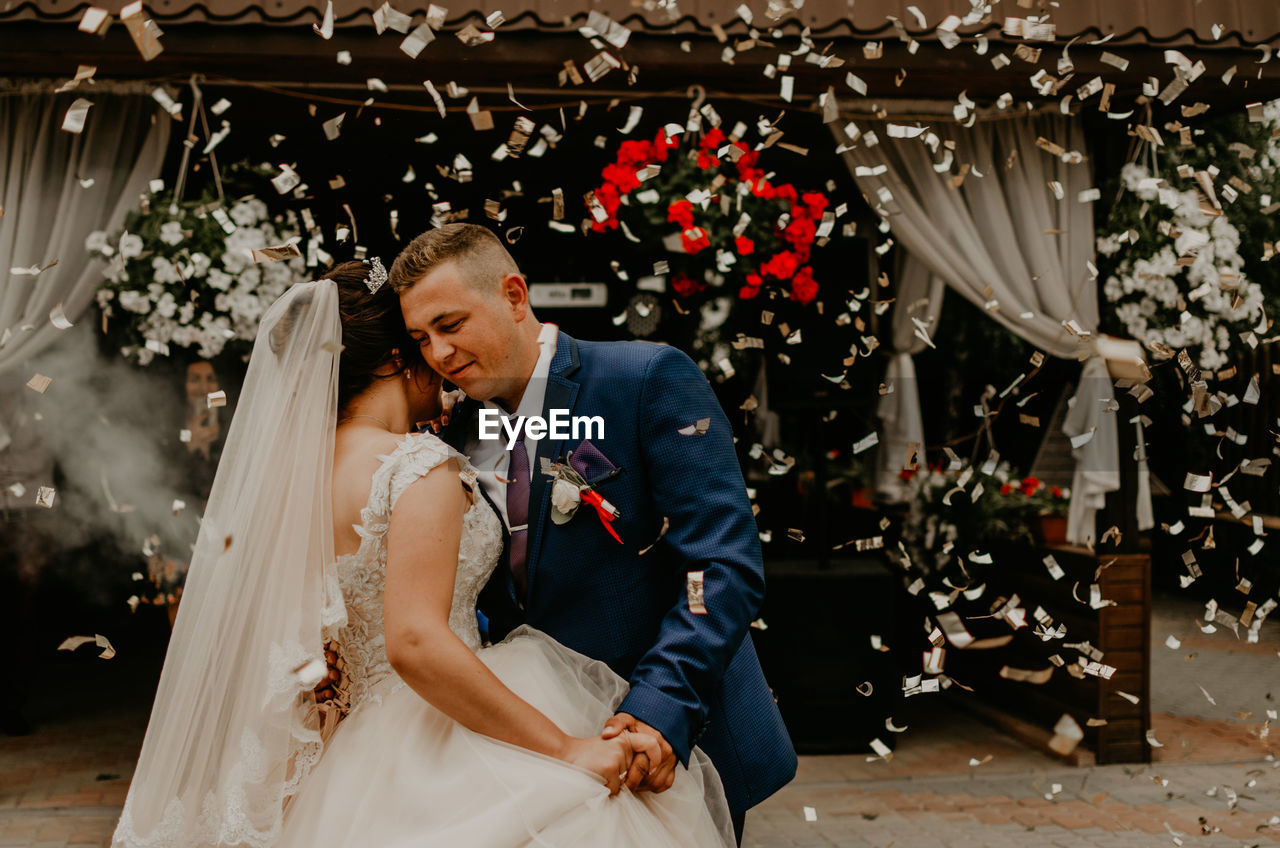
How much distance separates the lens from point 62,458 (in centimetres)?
596

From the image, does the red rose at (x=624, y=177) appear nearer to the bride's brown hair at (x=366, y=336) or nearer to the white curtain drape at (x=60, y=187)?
the white curtain drape at (x=60, y=187)

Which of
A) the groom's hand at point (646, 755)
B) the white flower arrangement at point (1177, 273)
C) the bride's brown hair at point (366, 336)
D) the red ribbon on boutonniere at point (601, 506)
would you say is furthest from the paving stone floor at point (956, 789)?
the bride's brown hair at point (366, 336)

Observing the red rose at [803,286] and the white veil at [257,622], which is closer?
the white veil at [257,622]

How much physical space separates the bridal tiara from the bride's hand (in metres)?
1.17

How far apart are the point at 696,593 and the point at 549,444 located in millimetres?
487

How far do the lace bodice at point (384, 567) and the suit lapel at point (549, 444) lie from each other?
9 cm

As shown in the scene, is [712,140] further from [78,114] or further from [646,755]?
[646,755]

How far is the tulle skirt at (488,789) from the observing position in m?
1.88

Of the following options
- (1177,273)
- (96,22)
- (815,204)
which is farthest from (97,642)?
(1177,273)

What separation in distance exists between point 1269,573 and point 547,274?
23.7 ft

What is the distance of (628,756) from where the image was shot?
2008 mm

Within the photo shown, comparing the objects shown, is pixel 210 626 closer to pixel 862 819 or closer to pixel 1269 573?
pixel 862 819

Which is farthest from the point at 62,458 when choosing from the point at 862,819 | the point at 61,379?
the point at 862,819

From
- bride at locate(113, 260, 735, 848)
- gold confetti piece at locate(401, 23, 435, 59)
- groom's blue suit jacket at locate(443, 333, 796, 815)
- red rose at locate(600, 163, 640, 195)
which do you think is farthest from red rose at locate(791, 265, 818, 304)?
bride at locate(113, 260, 735, 848)
